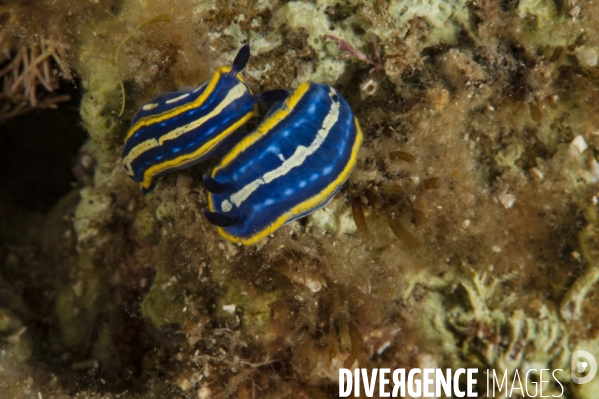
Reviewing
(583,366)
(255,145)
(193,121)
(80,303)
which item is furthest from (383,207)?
(80,303)

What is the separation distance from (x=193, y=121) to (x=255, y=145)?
1.79ft

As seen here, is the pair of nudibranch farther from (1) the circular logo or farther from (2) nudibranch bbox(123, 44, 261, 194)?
(1) the circular logo

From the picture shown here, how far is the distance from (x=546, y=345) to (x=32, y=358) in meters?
6.25

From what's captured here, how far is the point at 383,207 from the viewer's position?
3307 mm

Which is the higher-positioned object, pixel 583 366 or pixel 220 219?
pixel 220 219

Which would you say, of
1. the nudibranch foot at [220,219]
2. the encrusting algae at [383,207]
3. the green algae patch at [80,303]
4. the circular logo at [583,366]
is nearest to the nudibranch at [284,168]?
the nudibranch foot at [220,219]

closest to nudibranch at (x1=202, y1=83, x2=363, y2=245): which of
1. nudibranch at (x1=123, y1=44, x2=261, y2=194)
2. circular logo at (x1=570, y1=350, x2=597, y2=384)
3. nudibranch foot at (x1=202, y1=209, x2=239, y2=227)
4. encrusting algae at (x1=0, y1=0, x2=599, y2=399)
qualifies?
nudibranch foot at (x1=202, y1=209, x2=239, y2=227)

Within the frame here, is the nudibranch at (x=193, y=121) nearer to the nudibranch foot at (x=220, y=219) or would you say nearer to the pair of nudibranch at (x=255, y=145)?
the pair of nudibranch at (x=255, y=145)

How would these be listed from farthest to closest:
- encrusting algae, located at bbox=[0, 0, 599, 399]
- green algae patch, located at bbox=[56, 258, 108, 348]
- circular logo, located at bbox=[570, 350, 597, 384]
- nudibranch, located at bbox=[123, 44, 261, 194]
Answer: green algae patch, located at bbox=[56, 258, 108, 348], circular logo, located at bbox=[570, 350, 597, 384], encrusting algae, located at bbox=[0, 0, 599, 399], nudibranch, located at bbox=[123, 44, 261, 194]

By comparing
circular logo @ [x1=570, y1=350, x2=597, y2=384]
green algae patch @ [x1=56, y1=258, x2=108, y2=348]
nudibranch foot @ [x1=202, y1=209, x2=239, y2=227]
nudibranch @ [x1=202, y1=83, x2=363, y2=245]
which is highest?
nudibranch @ [x1=202, y1=83, x2=363, y2=245]

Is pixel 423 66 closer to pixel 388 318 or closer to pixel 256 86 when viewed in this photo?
pixel 256 86

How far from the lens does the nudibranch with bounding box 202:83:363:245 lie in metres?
2.69

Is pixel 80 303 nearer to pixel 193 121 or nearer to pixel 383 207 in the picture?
pixel 193 121

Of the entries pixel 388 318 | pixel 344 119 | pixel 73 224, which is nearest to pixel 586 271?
pixel 388 318
